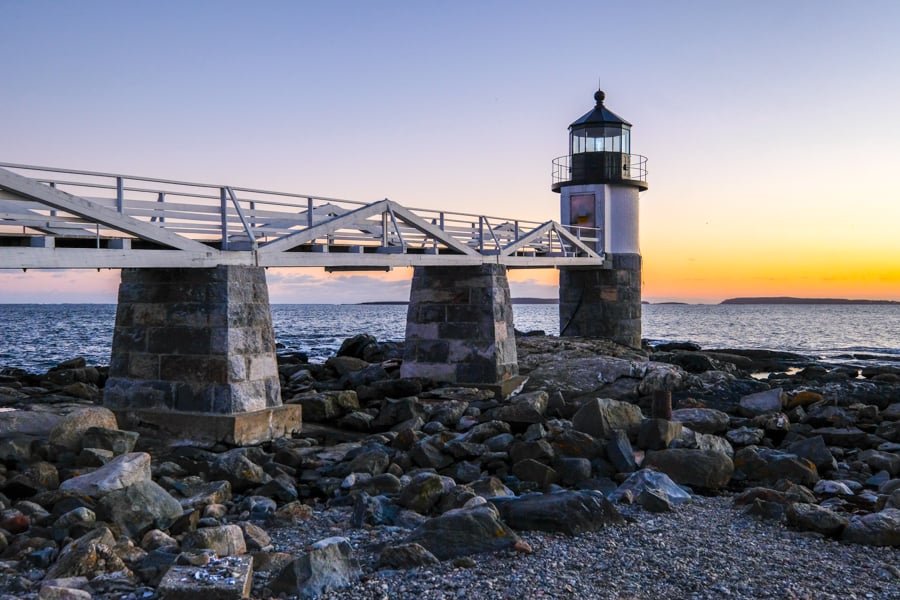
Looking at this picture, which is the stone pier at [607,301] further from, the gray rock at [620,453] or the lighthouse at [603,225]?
the gray rock at [620,453]

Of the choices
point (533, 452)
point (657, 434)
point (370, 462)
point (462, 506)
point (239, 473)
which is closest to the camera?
point (462, 506)

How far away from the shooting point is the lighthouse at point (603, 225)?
26.0 m

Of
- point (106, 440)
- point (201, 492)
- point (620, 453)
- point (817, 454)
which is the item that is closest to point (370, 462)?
point (201, 492)

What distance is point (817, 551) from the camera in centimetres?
673

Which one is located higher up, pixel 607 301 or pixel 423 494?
pixel 607 301

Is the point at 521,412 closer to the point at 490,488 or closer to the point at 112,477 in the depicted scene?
the point at 490,488

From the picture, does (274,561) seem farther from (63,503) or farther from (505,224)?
(505,224)

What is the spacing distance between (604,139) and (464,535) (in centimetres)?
2204

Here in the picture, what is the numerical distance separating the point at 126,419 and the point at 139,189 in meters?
3.22

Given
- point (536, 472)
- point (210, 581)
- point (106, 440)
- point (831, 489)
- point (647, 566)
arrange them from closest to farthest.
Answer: point (210, 581) < point (647, 566) < point (831, 489) < point (536, 472) < point (106, 440)

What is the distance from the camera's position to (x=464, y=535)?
6.46 meters

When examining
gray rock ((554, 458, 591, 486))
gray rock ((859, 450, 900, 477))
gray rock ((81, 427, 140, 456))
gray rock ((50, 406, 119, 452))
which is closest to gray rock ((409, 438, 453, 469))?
gray rock ((554, 458, 591, 486))

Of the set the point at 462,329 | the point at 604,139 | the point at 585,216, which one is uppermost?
the point at 604,139

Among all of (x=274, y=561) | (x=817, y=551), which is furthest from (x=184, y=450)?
(x=817, y=551)
